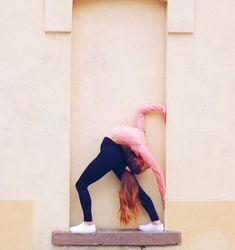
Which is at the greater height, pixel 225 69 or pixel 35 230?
pixel 225 69

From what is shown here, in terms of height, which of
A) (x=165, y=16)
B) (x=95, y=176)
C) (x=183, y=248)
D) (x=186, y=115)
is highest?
(x=165, y=16)

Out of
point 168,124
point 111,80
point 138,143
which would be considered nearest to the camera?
point 138,143

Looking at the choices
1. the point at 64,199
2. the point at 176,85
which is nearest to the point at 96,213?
the point at 64,199

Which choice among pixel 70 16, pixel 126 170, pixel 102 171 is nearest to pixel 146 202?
pixel 126 170

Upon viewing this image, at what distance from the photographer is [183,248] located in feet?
31.5

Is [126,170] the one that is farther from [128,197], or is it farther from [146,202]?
[146,202]

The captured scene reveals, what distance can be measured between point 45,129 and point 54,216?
3.16ft

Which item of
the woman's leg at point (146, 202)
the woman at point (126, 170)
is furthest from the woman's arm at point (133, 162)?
the woman's leg at point (146, 202)

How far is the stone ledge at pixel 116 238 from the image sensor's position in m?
9.48

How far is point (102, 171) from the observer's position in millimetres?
9555

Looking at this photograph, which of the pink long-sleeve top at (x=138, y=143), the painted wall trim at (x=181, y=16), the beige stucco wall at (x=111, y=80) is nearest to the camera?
the pink long-sleeve top at (x=138, y=143)

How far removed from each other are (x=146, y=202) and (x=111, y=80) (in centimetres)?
142

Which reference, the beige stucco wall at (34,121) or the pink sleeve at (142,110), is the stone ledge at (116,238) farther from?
the pink sleeve at (142,110)

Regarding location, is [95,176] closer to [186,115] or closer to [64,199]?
[64,199]
